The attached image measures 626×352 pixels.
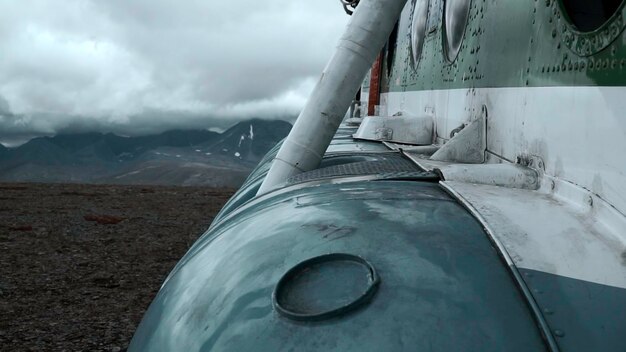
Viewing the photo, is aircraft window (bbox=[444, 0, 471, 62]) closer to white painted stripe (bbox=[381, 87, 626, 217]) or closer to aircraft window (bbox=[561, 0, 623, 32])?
white painted stripe (bbox=[381, 87, 626, 217])

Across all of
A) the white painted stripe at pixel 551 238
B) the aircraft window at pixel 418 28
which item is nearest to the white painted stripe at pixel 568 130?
the white painted stripe at pixel 551 238

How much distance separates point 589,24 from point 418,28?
3.92 m

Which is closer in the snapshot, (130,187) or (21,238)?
(21,238)

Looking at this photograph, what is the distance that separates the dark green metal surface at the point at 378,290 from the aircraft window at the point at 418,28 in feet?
14.0

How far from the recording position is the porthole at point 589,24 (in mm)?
2111

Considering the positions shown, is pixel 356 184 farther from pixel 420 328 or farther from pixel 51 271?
pixel 51 271

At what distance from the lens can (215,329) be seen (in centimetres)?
165

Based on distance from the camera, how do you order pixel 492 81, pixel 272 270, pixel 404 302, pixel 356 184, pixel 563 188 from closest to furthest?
pixel 404 302
pixel 272 270
pixel 563 188
pixel 356 184
pixel 492 81

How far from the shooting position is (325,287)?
5.28ft

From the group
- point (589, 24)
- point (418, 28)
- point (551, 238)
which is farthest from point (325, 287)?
point (418, 28)

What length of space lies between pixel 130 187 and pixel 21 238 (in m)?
10.5

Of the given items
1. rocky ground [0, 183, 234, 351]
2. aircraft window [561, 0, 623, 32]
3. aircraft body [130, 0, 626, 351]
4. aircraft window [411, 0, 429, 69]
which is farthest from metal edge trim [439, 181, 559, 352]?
rocky ground [0, 183, 234, 351]

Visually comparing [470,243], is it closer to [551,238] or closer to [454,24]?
[551,238]

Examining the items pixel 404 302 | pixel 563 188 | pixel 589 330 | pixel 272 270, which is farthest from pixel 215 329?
pixel 563 188
